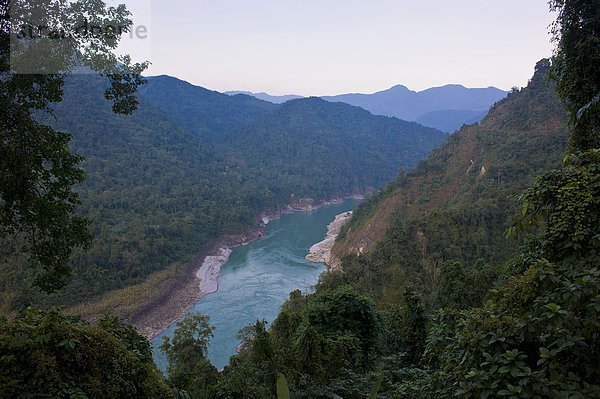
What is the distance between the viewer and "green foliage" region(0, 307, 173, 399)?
2174mm

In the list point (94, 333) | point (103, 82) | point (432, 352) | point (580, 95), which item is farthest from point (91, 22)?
point (103, 82)

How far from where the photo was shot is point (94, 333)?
2.69 metres

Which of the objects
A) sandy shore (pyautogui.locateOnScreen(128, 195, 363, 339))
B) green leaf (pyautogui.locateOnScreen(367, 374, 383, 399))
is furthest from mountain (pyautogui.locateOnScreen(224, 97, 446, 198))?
green leaf (pyautogui.locateOnScreen(367, 374, 383, 399))

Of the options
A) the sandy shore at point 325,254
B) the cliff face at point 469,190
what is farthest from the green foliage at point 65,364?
the sandy shore at point 325,254

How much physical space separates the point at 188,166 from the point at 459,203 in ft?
166

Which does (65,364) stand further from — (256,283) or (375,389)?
(256,283)

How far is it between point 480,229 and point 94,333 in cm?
2485

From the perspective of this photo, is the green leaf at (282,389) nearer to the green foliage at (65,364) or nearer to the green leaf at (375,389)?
the green leaf at (375,389)

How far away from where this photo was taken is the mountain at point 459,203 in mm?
22281

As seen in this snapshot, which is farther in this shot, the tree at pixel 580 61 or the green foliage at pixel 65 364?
the tree at pixel 580 61

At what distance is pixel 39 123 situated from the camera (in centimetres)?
381

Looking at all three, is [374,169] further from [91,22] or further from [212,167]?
[91,22]

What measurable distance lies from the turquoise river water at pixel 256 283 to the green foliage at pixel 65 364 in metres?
13.6

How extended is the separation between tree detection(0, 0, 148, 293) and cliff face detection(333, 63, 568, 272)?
62.1 ft
